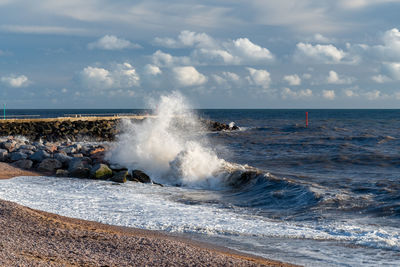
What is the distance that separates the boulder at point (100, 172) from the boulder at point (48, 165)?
1795 mm

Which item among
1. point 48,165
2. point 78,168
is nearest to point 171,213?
point 78,168

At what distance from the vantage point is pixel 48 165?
1620 centimetres

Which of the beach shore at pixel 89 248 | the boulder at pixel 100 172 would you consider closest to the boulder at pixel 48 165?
the boulder at pixel 100 172

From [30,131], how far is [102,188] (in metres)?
23.5

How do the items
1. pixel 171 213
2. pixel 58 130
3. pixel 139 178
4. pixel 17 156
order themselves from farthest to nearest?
pixel 58 130 → pixel 17 156 → pixel 139 178 → pixel 171 213

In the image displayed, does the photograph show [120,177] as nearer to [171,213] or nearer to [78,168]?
[78,168]

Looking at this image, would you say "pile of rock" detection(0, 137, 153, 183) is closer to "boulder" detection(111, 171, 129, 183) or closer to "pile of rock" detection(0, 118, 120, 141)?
"boulder" detection(111, 171, 129, 183)

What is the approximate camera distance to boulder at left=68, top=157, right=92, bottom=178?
15.2m

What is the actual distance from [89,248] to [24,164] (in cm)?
1087

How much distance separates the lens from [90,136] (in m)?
34.6

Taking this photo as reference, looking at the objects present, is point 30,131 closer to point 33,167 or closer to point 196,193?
point 33,167

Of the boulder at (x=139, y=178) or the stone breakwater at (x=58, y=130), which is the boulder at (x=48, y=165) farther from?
the stone breakwater at (x=58, y=130)

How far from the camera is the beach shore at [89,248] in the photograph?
18.7ft

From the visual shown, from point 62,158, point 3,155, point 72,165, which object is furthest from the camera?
point 3,155
